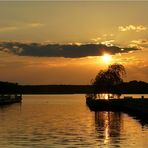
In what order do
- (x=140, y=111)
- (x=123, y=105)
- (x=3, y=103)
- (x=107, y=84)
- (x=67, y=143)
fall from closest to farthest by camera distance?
(x=67, y=143) → (x=140, y=111) → (x=123, y=105) → (x=107, y=84) → (x=3, y=103)

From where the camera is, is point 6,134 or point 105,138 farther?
point 6,134

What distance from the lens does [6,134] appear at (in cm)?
4541

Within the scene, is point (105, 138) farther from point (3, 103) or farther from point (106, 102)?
point (3, 103)

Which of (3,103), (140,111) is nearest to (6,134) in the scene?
(140,111)

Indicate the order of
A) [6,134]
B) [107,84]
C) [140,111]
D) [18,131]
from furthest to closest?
1. [107,84]
2. [140,111]
3. [18,131]
4. [6,134]

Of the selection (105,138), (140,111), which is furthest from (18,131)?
(140,111)

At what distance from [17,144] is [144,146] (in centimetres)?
855

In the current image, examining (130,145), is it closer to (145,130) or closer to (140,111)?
(145,130)

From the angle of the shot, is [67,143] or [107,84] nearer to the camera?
[67,143]

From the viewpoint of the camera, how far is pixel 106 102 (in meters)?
105

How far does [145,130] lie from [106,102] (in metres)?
54.0

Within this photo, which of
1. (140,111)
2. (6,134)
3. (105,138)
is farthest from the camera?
(140,111)

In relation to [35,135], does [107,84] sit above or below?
above

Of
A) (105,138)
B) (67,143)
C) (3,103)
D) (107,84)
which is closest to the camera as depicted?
(67,143)
